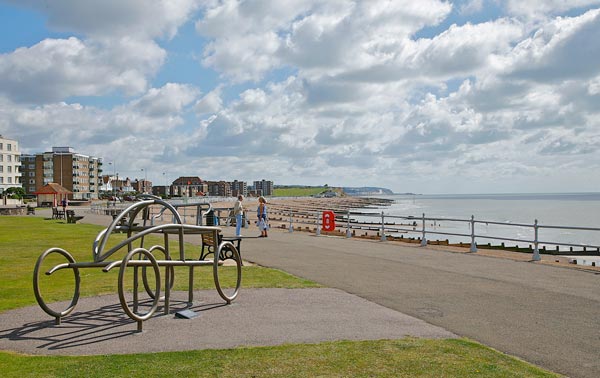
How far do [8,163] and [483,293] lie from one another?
123603mm

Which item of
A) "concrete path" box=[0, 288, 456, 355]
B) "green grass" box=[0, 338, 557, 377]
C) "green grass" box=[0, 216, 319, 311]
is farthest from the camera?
"green grass" box=[0, 216, 319, 311]

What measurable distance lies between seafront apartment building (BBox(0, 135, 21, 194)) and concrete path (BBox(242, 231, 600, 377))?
113m

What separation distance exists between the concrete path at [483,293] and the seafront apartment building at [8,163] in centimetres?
11260

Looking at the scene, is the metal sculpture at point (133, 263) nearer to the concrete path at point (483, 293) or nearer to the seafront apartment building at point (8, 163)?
the concrete path at point (483, 293)

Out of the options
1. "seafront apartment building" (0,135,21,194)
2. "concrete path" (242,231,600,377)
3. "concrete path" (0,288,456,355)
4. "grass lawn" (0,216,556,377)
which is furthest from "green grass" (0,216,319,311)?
"seafront apartment building" (0,135,21,194)

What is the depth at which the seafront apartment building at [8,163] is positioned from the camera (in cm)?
11306

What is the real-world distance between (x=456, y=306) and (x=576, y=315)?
1.71 m

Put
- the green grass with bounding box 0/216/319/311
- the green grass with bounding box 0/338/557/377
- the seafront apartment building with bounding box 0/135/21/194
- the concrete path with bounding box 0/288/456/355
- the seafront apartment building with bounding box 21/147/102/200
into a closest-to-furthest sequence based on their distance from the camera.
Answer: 1. the green grass with bounding box 0/338/557/377
2. the concrete path with bounding box 0/288/456/355
3. the green grass with bounding box 0/216/319/311
4. the seafront apartment building with bounding box 0/135/21/194
5. the seafront apartment building with bounding box 21/147/102/200

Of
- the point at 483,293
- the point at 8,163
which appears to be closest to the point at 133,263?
the point at 483,293

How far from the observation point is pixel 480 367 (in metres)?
5.50

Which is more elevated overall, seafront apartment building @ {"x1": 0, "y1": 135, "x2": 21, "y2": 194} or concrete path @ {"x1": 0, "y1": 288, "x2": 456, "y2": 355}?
seafront apartment building @ {"x1": 0, "y1": 135, "x2": 21, "y2": 194}

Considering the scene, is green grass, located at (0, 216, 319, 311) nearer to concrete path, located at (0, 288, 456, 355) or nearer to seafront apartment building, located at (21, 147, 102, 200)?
concrete path, located at (0, 288, 456, 355)

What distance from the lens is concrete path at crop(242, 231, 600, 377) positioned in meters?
Result: 6.56

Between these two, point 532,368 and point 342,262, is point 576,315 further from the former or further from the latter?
point 342,262
